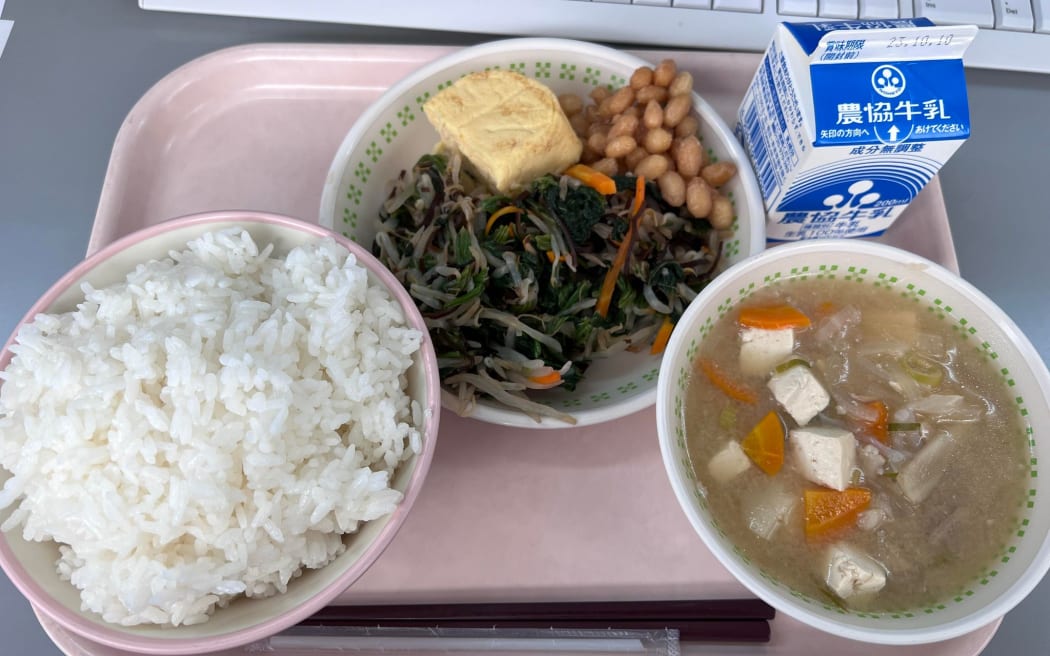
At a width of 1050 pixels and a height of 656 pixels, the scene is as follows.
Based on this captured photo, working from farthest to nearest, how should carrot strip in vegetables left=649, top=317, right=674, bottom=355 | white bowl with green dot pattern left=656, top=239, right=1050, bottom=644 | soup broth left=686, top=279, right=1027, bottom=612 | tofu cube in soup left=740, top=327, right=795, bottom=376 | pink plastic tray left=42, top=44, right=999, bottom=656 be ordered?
carrot strip in vegetables left=649, top=317, right=674, bottom=355
pink plastic tray left=42, top=44, right=999, bottom=656
tofu cube in soup left=740, top=327, right=795, bottom=376
soup broth left=686, top=279, right=1027, bottom=612
white bowl with green dot pattern left=656, top=239, right=1050, bottom=644

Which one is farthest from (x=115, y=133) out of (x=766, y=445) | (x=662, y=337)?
(x=766, y=445)

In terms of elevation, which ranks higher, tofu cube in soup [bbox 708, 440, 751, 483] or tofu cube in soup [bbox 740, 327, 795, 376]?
tofu cube in soup [bbox 740, 327, 795, 376]

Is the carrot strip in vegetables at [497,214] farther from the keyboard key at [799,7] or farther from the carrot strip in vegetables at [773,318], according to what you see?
the keyboard key at [799,7]

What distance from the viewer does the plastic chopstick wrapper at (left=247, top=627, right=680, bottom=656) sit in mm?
1210

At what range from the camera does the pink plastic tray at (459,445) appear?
4.28 ft

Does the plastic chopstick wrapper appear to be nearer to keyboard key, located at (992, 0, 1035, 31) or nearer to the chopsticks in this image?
the chopsticks

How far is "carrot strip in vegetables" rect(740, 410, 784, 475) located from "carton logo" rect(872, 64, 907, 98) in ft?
2.08

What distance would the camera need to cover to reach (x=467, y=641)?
122cm

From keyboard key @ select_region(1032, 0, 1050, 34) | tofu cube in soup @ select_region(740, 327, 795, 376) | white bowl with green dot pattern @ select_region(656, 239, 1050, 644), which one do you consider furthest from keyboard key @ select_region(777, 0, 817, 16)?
tofu cube in soup @ select_region(740, 327, 795, 376)

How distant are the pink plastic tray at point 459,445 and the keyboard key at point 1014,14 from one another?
0.53m

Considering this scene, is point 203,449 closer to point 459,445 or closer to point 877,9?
point 459,445

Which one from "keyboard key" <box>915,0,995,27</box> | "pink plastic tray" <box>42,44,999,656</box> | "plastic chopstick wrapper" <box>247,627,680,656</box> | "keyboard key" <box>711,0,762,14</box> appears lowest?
"plastic chopstick wrapper" <box>247,627,680,656</box>

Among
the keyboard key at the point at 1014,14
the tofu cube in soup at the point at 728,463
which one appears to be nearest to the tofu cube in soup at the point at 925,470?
the tofu cube in soup at the point at 728,463

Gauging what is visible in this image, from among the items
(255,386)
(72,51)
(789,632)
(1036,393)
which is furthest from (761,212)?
(72,51)
